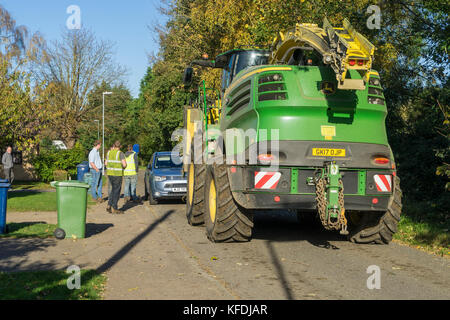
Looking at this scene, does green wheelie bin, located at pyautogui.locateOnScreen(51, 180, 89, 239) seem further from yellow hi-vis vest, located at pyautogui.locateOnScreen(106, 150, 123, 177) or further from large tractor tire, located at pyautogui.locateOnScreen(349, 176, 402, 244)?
large tractor tire, located at pyautogui.locateOnScreen(349, 176, 402, 244)

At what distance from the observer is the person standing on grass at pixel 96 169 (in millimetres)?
17625

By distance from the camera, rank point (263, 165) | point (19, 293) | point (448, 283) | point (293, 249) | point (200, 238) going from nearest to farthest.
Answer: point (19, 293) → point (448, 283) → point (263, 165) → point (293, 249) → point (200, 238)

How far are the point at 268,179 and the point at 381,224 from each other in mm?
2266

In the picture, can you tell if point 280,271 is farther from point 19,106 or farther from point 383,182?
point 19,106

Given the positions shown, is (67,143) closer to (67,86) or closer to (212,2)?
(67,86)

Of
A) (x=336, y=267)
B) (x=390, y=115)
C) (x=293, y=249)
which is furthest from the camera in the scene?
(x=390, y=115)

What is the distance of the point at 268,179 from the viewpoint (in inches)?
327

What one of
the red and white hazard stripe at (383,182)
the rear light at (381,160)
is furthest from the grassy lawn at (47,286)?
the rear light at (381,160)

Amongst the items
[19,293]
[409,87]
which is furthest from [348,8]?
[19,293]

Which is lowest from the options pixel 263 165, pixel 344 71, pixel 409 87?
pixel 263 165

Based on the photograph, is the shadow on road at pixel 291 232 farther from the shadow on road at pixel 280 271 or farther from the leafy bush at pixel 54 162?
the leafy bush at pixel 54 162

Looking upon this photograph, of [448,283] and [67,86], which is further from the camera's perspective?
[67,86]

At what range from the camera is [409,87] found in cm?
1839

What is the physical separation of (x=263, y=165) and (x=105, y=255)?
2770 mm
